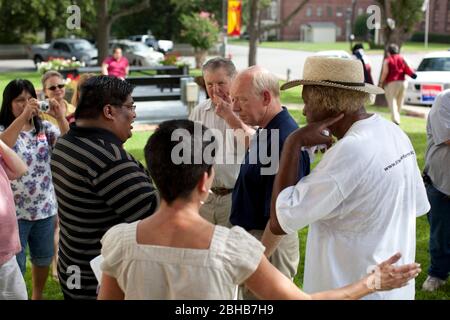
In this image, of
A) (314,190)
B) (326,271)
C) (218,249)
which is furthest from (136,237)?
(326,271)

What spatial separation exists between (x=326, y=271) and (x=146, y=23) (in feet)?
172

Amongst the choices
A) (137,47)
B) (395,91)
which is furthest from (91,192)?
(137,47)

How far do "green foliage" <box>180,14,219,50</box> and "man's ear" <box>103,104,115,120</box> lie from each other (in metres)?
31.5

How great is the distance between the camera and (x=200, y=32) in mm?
34531

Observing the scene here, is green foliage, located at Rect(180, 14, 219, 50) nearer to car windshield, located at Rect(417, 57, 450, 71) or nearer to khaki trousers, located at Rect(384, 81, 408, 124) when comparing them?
car windshield, located at Rect(417, 57, 450, 71)

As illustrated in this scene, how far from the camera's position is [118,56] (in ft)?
58.9

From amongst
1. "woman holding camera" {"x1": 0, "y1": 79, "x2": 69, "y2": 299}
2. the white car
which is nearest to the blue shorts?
"woman holding camera" {"x1": 0, "y1": 79, "x2": 69, "y2": 299}

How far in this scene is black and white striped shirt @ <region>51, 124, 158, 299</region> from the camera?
9.91 feet

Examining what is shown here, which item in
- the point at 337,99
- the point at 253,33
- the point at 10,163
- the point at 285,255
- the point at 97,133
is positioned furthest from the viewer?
the point at 253,33

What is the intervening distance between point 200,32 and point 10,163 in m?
31.1

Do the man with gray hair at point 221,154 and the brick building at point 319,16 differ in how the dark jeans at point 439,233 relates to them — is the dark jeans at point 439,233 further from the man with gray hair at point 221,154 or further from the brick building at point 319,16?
the brick building at point 319,16

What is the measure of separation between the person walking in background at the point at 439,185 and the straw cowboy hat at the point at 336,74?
2.25 meters

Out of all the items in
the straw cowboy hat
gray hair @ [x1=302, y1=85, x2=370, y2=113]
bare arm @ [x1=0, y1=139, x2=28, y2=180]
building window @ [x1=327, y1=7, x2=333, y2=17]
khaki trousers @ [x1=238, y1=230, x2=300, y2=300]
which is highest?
building window @ [x1=327, y1=7, x2=333, y2=17]

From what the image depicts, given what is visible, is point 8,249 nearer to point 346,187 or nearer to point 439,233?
point 346,187
